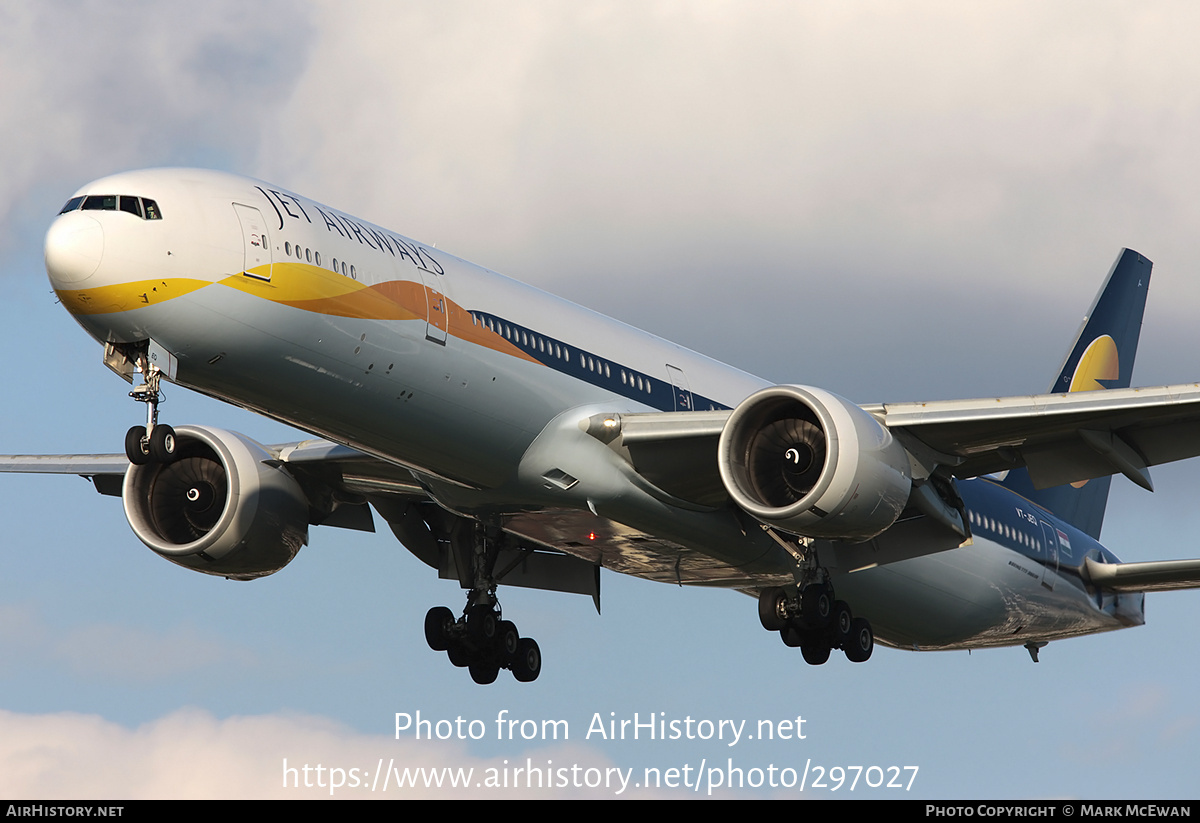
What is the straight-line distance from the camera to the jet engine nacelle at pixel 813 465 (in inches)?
963

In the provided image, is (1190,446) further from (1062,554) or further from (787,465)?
(1062,554)

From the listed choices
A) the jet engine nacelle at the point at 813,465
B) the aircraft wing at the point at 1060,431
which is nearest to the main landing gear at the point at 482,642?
the jet engine nacelle at the point at 813,465

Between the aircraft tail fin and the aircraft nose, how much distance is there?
22707 mm

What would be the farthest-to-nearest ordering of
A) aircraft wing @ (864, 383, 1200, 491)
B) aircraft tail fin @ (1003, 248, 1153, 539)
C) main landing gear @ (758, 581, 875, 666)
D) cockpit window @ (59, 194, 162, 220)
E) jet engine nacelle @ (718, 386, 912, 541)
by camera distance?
aircraft tail fin @ (1003, 248, 1153, 539) → main landing gear @ (758, 581, 875, 666) → aircraft wing @ (864, 383, 1200, 491) → jet engine nacelle @ (718, 386, 912, 541) → cockpit window @ (59, 194, 162, 220)

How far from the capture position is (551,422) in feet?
83.9

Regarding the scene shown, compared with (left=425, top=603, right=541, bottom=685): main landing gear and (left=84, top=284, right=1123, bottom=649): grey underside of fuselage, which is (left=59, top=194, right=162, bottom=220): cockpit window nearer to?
(left=84, top=284, right=1123, bottom=649): grey underside of fuselage

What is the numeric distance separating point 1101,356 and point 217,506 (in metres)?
22.7

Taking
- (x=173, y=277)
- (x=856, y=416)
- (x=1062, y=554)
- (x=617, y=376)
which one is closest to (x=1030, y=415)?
(x=856, y=416)

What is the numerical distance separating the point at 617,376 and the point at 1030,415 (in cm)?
665

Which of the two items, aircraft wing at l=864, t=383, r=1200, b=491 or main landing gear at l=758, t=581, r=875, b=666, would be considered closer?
aircraft wing at l=864, t=383, r=1200, b=491

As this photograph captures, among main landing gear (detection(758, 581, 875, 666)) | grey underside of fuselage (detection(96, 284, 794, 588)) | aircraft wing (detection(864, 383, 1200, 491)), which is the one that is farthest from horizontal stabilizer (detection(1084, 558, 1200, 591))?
grey underside of fuselage (detection(96, 284, 794, 588))

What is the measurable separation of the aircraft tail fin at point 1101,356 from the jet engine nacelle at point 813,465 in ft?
42.2

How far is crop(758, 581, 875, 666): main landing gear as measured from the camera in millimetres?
29125

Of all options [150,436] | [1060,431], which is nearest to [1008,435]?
[1060,431]
